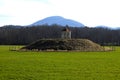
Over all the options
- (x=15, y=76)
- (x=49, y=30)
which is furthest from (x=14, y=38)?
(x=15, y=76)

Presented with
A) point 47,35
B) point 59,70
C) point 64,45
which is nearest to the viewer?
point 59,70

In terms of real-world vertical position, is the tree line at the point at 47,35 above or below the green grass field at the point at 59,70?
above

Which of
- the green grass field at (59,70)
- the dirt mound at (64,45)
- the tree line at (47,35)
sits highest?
the tree line at (47,35)

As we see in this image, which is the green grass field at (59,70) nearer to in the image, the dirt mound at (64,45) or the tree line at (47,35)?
the dirt mound at (64,45)

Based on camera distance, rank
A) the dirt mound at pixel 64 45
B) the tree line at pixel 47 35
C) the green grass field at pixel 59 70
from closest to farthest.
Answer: the green grass field at pixel 59 70
the dirt mound at pixel 64 45
the tree line at pixel 47 35

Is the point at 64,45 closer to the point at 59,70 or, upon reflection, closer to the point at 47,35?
the point at 59,70

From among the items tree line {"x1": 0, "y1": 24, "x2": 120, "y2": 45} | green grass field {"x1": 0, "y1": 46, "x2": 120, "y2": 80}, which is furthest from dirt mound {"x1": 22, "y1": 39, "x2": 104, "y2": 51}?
tree line {"x1": 0, "y1": 24, "x2": 120, "y2": 45}

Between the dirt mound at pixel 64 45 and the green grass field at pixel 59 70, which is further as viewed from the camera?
the dirt mound at pixel 64 45

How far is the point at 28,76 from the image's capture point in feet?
76.6

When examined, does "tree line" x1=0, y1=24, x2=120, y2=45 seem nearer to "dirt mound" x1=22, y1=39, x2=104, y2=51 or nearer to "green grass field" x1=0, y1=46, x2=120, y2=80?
"dirt mound" x1=22, y1=39, x2=104, y2=51

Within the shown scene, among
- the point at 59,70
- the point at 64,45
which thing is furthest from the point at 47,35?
the point at 59,70

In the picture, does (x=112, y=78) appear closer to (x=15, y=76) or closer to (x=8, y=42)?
(x=15, y=76)

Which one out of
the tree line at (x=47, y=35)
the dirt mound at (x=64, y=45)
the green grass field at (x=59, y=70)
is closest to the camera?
the green grass field at (x=59, y=70)

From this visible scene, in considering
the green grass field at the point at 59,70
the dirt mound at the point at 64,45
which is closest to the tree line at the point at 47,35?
the dirt mound at the point at 64,45
